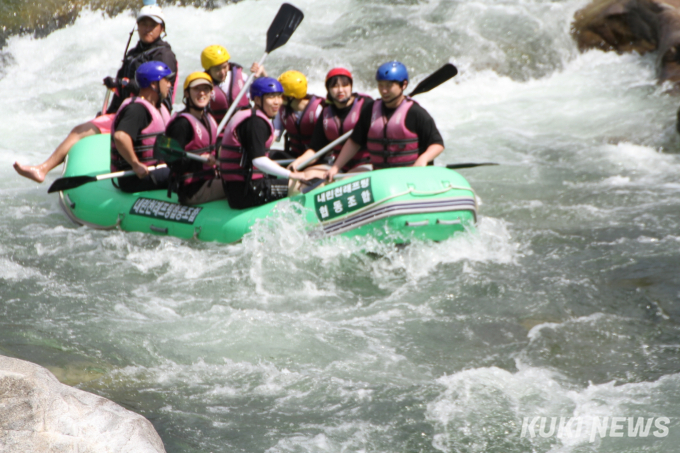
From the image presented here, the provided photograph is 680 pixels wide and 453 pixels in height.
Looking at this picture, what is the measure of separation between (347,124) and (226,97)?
1681 millimetres

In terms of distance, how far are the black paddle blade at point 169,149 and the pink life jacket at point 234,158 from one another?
312 millimetres

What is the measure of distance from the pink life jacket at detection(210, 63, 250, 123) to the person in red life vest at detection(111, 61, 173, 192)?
1.00 meters

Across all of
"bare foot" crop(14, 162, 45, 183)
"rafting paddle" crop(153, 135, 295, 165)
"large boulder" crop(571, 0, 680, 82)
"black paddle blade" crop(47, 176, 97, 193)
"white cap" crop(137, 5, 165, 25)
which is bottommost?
"large boulder" crop(571, 0, 680, 82)

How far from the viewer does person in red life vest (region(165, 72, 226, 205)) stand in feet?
17.0

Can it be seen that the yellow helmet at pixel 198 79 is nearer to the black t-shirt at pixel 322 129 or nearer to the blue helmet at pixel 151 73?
the blue helmet at pixel 151 73

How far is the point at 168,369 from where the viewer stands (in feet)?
12.3

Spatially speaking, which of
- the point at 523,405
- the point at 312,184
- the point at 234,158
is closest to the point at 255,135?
the point at 234,158

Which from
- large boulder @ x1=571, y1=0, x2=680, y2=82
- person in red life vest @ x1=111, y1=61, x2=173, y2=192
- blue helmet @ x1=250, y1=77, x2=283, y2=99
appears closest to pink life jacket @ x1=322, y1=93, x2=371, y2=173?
blue helmet @ x1=250, y1=77, x2=283, y2=99

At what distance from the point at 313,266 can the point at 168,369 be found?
1.53m

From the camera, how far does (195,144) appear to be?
17.6 feet

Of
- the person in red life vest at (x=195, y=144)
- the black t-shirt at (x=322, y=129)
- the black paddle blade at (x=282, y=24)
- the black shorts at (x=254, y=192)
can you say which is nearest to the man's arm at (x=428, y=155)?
the black t-shirt at (x=322, y=129)

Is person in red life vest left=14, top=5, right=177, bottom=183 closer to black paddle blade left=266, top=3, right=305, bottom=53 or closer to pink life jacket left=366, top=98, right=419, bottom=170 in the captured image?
black paddle blade left=266, top=3, right=305, bottom=53

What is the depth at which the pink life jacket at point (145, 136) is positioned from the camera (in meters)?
5.55

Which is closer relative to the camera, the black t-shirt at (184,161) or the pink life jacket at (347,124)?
the black t-shirt at (184,161)
